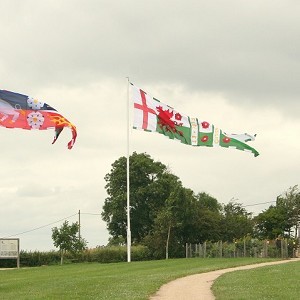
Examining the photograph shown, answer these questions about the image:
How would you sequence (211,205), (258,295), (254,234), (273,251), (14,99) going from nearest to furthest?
(258,295) < (14,99) < (273,251) < (254,234) < (211,205)

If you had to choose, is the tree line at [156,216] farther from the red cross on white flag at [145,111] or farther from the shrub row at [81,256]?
the red cross on white flag at [145,111]

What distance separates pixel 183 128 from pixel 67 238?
67.0 ft

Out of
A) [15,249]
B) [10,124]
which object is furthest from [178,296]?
[15,249]

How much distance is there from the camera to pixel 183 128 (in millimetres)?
46875

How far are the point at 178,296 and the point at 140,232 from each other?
62.6 m

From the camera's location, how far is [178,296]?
21.5 metres

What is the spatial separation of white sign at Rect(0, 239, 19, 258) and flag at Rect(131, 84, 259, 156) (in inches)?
803

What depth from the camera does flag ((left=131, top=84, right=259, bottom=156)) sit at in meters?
46.7

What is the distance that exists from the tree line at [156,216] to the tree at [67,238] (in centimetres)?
1022

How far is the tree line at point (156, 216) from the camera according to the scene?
239 feet

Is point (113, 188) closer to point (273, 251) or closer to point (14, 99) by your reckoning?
point (273, 251)

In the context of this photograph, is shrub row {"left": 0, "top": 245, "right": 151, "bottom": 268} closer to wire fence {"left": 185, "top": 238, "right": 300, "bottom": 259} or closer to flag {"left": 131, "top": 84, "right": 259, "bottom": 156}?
wire fence {"left": 185, "top": 238, "right": 300, "bottom": 259}

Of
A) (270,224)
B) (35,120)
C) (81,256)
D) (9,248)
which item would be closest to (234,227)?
(270,224)

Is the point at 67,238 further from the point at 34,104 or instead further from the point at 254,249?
the point at 34,104
